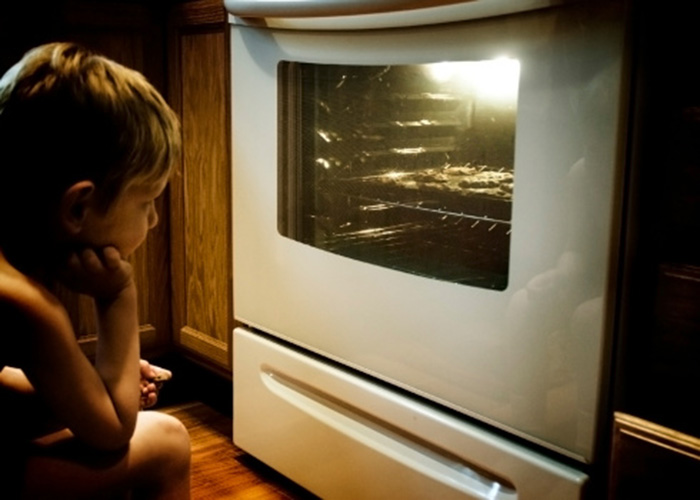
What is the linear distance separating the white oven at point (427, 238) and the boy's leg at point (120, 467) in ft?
1.04

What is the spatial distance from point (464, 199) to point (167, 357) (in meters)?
0.92

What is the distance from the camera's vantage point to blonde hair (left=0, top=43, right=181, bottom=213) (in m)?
0.79

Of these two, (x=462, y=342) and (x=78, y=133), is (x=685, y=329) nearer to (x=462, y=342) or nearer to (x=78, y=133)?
(x=462, y=342)

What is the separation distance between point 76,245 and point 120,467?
→ 0.76ft

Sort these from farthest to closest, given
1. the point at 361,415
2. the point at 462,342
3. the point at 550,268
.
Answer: the point at 361,415, the point at 462,342, the point at 550,268

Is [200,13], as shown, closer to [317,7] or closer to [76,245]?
[317,7]

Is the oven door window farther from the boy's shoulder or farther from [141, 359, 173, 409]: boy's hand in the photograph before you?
the boy's shoulder

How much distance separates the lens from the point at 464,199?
3.35 feet

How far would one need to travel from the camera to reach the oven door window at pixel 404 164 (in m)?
0.97

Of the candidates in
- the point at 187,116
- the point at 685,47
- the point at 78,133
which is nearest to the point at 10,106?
the point at 78,133

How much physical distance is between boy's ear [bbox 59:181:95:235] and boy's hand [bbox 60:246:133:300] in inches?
1.1

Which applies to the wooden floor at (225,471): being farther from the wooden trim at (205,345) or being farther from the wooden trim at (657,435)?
the wooden trim at (657,435)

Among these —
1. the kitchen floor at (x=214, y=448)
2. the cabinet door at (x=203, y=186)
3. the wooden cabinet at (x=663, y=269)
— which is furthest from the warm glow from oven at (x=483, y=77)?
the kitchen floor at (x=214, y=448)

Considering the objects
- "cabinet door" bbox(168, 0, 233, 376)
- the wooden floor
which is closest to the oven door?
"cabinet door" bbox(168, 0, 233, 376)
